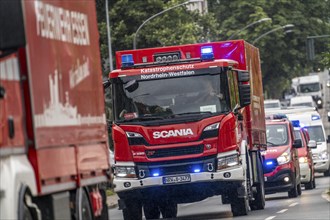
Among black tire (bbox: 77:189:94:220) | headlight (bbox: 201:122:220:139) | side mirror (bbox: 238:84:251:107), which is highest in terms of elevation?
side mirror (bbox: 238:84:251:107)

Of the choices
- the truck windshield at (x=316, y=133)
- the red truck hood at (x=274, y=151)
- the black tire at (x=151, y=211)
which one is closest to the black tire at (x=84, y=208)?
the black tire at (x=151, y=211)

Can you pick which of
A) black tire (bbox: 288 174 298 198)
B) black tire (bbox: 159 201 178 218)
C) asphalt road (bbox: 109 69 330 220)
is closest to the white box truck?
asphalt road (bbox: 109 69 330 220)

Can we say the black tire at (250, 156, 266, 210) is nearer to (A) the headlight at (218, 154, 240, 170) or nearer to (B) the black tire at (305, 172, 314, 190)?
(A) the headlight at (218, 154, 240, 170)

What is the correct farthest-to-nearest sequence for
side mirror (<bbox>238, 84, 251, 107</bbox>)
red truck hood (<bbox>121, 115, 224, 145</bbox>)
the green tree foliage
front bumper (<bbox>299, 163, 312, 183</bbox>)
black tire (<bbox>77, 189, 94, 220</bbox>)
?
the green tree foliage < front bumper (<bbox>299, 163, 312, 183</bbox>) < side mirror (<bbox>238, 84, 251, 107</bbox>) < red truck hood (<bbox>121, 115, 224, 145</bbox>) < black tire (<bbox>77, 189, 94, 220</bbox>)

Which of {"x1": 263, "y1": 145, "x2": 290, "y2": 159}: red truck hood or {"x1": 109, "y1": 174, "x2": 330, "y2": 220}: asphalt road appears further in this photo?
{"x1": 263, "y1": 145, "x2": 290, "y2": 159}: red truck hood

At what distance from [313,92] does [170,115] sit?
10361 centimetres

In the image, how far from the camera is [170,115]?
77.0 feet

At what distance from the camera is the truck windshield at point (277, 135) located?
3294 cm

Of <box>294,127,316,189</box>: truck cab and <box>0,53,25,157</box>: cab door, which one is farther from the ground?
<box>0,53,25,157</box>: cab door

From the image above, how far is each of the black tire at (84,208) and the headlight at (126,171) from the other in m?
8.71

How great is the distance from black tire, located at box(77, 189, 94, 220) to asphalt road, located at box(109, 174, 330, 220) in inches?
315

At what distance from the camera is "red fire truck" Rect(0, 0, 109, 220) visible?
473 inches

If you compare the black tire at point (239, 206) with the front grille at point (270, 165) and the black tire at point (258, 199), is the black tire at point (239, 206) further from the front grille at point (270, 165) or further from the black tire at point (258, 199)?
the front grille at point (270, 165)

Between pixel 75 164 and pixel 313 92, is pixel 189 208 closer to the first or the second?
pixel 75 164
